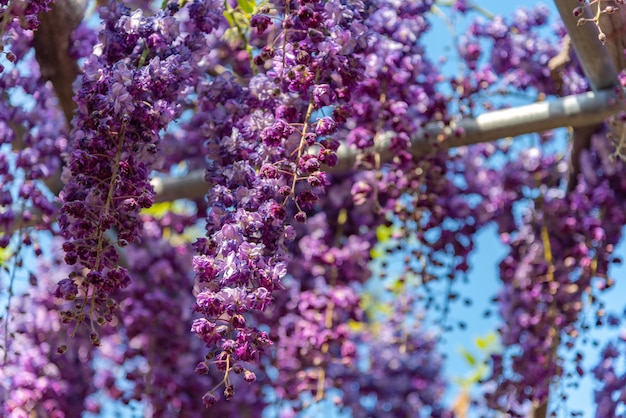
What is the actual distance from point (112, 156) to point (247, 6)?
0.57 meters

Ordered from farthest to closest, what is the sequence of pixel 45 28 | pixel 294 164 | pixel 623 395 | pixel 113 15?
pixel 623 395 < pixel 45 28 < pixel 113 15 < pixel 294 164

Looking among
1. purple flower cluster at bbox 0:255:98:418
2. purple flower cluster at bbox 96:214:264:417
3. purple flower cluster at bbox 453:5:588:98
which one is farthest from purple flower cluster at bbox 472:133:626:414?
purple flower cluster at bbox 0:255:98:418

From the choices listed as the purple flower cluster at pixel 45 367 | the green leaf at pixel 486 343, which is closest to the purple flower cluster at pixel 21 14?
the purple flower cluster at pixel 45 367

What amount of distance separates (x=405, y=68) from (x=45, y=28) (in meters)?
0.89

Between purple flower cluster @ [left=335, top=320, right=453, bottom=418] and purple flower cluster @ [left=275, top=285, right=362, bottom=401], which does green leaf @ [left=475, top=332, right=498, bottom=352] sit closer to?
purple flower cluster @ [left=335, top=320, right=453, bottom=418]

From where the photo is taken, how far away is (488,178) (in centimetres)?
318

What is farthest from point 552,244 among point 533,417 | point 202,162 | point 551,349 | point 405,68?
point 202,162

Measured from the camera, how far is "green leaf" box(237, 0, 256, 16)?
2012 mm

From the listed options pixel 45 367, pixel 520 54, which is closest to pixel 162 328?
pixel 45 367

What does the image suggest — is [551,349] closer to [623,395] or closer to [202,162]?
[623,395]

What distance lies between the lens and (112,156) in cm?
160

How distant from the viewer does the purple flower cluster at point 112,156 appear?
1551mm

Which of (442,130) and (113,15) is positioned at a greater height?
(113,15)

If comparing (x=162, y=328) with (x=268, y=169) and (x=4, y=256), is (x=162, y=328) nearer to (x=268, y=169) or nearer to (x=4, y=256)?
(x=4, y=256)
